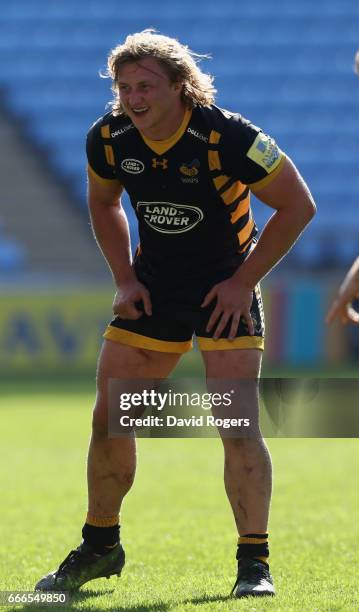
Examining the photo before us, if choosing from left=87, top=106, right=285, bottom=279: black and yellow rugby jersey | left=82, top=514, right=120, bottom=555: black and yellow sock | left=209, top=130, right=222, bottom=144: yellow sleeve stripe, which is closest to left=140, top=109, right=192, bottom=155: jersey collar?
left=87, top=106, right=285, bottom=279: black and yellow rugby jersey

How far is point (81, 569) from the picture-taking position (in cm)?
467

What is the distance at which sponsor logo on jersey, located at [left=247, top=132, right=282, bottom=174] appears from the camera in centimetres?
429

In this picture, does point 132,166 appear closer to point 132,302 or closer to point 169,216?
point 169,216

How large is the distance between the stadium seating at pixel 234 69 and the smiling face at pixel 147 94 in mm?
13768

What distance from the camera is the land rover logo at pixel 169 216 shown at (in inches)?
178

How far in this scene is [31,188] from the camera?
749 inches

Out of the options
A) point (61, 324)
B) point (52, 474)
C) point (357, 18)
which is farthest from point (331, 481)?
point (357, 18)

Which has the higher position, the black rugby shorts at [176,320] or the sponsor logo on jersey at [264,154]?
the sponsor logo on jersey at [264,154]

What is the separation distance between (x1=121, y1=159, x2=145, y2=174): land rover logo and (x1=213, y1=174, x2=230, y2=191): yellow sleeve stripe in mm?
276

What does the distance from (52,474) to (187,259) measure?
400cm

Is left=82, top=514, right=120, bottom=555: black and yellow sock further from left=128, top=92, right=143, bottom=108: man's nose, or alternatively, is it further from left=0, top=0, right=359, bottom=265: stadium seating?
left=0, top=0, right=359, bottom=265: stadium seating

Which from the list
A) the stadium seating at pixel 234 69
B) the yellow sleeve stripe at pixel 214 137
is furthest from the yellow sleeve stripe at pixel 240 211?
the stadium seating at pixel 234 69

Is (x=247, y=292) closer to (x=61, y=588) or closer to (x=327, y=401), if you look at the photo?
(x=327, y=401)

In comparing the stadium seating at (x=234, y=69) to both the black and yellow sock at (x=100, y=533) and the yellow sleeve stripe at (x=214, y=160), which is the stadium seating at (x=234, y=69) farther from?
the yellow sleeve stripe at (x=214, y=160)
